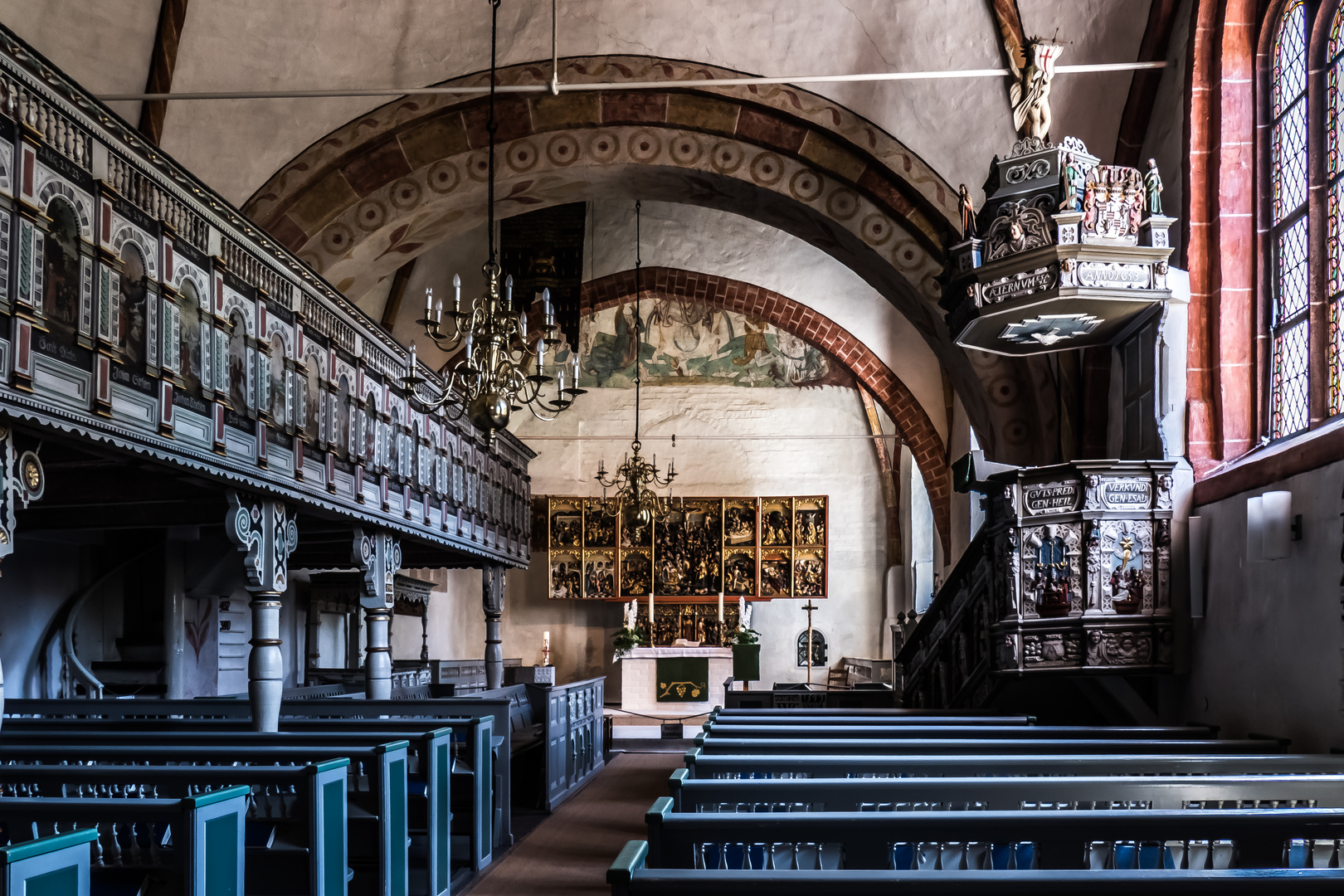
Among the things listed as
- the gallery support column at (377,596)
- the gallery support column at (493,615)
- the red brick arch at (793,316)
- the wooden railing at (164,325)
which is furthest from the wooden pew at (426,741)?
the red brick arch at (793,316)

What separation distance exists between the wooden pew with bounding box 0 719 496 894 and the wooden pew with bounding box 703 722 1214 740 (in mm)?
1650

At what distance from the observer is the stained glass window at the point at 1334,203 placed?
306 inches

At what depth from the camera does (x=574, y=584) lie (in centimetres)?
2244

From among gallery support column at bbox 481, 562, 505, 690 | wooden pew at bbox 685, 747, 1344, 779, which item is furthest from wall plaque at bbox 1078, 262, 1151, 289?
gallery support column at bbox 481, 562, 505, 690

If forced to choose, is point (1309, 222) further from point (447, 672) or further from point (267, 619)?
point (447, 672)

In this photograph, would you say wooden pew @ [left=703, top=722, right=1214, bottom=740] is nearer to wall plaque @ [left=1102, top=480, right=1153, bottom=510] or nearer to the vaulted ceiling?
wall plaque @ [left=1102, top=480, right=1153, bottom=510]

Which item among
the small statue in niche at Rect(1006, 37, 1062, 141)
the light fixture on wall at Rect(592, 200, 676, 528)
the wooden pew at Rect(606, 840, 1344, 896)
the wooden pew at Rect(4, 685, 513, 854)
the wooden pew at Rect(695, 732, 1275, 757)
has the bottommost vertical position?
the wooden pew at Rect(4, 685, 513, 854)

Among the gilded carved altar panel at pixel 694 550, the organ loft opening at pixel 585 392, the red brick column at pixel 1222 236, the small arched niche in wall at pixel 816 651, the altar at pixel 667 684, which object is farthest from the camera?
the small arched niche in wall at pixel 816 651

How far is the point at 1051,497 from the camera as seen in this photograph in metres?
8.15

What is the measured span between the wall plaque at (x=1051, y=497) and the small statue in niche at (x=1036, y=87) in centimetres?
254

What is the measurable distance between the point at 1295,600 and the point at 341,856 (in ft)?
18.0

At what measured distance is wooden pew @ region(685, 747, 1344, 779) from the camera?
16.1ft

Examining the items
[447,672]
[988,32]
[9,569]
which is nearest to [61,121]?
[9,569]

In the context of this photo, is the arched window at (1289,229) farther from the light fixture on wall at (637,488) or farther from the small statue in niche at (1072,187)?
the light fixture on wall at (637,488)
